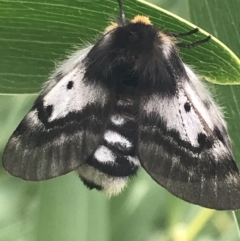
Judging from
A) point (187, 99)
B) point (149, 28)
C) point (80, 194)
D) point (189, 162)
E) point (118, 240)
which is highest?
point (149, 28)

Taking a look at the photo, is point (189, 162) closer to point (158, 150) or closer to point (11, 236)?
point (158, 150)

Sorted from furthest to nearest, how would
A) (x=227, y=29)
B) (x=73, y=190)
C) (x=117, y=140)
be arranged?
1. (x=73, y=190)
2. (x=227, y=29)
3. (x=117, y=140)

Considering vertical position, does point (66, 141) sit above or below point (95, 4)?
below

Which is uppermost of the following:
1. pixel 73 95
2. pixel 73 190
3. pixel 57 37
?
pixel 57 37

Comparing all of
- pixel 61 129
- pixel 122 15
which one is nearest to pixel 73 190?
pixel 61 129

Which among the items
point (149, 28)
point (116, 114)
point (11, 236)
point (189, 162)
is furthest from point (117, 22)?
point (11, 236)

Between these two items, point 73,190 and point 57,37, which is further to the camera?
point 73,190

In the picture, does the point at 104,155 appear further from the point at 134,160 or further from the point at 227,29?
the point at 227,29
